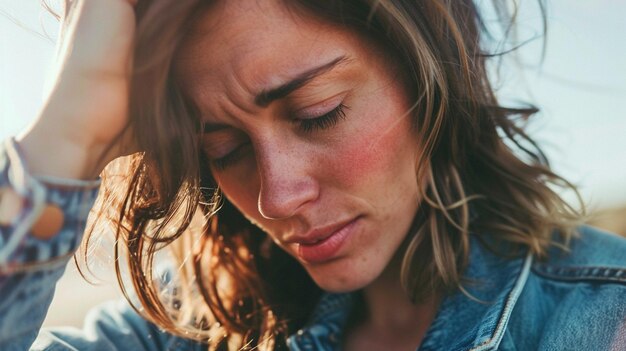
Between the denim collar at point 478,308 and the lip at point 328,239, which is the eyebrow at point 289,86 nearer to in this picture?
the lip at point 328,239

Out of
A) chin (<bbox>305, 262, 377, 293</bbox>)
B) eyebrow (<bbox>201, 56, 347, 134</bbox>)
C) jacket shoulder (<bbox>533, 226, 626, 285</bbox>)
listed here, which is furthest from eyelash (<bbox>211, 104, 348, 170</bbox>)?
jacket shoulder (<bbox>533, 226, 626, 285</bbox>)

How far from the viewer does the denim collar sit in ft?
6.05

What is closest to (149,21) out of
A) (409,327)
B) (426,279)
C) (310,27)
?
(310,27)

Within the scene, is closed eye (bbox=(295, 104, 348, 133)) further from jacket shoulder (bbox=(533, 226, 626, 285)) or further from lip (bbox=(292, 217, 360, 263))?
jacket shoulder (bbox=(533, 226, 626, 285))

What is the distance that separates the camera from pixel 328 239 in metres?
1.83

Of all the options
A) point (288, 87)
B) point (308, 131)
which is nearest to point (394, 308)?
point (308, 131)

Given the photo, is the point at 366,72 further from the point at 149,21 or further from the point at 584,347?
the point at 584,347

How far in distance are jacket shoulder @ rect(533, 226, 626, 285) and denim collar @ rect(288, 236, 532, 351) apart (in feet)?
0.28

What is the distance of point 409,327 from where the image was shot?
2.14 m

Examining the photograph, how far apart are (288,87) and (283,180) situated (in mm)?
231

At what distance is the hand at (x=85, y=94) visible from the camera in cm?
147

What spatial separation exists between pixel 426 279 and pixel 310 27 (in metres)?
0.82

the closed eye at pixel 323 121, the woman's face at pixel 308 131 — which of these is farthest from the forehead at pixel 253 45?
the closed eye at pixel 323 121

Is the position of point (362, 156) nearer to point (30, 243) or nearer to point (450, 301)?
point (450, 301)
